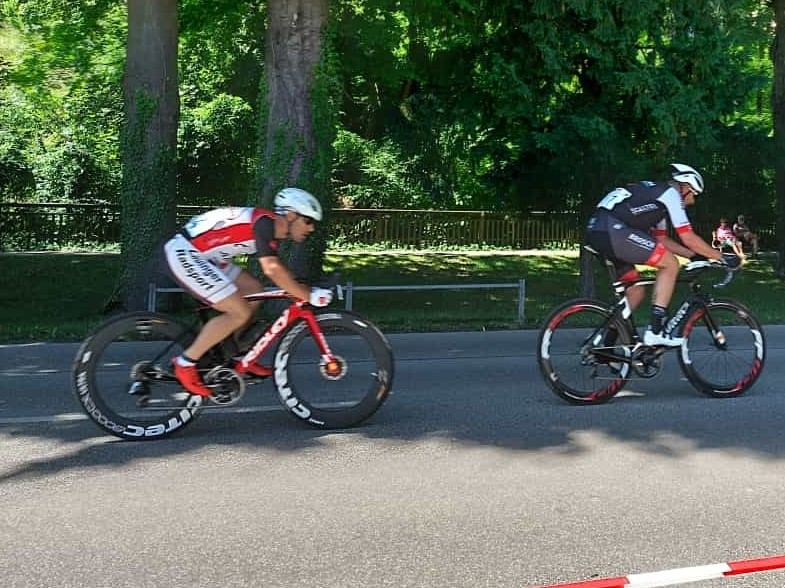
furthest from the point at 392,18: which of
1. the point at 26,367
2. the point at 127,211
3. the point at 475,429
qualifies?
the point at 475,429

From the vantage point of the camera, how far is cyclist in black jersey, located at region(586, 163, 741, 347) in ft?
26.8

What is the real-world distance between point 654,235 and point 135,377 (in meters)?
4.16

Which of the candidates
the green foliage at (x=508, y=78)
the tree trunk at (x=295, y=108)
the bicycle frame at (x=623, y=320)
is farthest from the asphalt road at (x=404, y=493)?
the green foliage at (x=508, y=78)

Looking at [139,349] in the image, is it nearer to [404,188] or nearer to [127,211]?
[127,211]

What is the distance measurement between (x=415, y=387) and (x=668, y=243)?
8.19ft

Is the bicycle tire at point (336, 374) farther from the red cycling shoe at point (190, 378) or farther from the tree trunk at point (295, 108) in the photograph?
the tree trunk at point (295, 108)

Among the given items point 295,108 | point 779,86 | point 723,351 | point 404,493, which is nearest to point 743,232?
point 779,86

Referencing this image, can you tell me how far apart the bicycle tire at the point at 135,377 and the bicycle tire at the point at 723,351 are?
13.3 ft

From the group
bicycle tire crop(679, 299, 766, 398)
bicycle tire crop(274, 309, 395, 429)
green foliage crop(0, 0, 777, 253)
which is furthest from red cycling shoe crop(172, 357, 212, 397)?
green foliage crop(0, 0, 777, 253)

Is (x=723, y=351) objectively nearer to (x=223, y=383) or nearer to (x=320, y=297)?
(x=320, y=297)

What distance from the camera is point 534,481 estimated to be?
614 centimetres

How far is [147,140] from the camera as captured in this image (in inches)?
663

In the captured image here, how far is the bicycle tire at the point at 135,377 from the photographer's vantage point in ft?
22.4

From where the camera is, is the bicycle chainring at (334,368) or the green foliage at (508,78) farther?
the green foliage at (508,78)
